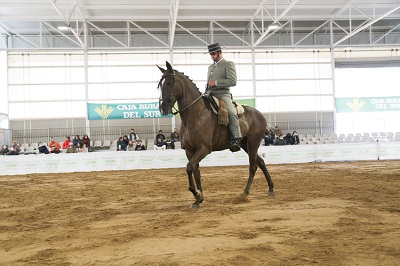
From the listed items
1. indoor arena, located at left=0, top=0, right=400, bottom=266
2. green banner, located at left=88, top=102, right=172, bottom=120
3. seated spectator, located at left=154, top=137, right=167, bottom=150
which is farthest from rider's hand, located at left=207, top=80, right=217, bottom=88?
green banner, located at left=88, top=102, right=172, bottom=120

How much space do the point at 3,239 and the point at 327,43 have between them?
34691mm

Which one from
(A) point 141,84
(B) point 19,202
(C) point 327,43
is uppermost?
(C) point 327,43

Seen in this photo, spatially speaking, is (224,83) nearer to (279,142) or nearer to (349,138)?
(279,142)

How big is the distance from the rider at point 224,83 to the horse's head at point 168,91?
96cm

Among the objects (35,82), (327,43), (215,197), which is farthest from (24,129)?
(327,43)

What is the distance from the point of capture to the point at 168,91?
22.1ft

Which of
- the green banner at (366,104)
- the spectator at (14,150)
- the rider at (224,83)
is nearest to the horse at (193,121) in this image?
the rider at (224,83)

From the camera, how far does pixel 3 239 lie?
490 centimetres

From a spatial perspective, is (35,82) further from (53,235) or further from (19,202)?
(53,235)

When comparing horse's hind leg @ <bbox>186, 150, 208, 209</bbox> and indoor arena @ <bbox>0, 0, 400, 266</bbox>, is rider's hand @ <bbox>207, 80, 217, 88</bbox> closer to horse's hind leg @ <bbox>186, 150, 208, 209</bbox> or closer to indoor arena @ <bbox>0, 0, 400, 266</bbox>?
indoor arena @ <bbox>0, 0, 400, 266</bbox>

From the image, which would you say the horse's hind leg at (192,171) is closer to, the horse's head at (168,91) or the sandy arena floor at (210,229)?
the sandy arena floor at (210,229)

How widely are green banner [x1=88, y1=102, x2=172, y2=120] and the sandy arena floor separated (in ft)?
57.3

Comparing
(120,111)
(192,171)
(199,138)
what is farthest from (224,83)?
(120,111)

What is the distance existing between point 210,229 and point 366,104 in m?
29.2
